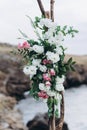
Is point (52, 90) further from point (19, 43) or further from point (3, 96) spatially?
point (3, 96)

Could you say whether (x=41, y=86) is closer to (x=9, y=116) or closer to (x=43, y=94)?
(x=43, y=94)

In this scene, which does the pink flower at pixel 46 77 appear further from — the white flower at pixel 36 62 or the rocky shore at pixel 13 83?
the rocky shore at pixel 13 83

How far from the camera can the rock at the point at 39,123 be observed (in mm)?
11203

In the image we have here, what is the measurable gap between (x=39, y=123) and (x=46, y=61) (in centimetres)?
478

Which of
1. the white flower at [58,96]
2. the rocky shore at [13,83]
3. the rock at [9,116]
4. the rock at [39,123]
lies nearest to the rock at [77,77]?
the rocky shore at [13,83]

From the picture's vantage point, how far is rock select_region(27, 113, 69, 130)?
11.2 meters

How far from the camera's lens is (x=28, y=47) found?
22.1 feet

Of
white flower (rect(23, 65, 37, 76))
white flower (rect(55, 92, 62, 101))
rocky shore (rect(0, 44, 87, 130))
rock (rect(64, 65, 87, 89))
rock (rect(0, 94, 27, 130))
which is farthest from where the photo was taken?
rock (rect(64, 65, 87, 89))

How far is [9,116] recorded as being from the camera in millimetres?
11008

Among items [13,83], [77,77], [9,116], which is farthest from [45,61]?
[77,77]

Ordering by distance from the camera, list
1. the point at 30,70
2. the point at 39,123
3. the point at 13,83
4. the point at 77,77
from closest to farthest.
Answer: the point at 30,70 → the point at 39,123 → the point at 13,83 → the point at 77,77

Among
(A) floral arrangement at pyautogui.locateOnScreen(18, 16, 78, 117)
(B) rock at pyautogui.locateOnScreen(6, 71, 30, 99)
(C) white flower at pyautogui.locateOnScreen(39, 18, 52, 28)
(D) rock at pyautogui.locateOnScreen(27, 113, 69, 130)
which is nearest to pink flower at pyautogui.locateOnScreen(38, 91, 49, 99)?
(A) floral arrangement at pyautogui.locateOnScreen(18, 16, 78, 117)

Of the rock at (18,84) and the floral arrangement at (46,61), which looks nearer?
the floral arrangement at (46,61)

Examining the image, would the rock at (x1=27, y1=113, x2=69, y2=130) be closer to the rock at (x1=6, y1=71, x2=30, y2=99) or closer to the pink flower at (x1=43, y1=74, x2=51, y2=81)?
the rock at (x1=6, y1=71, x2=30, y2=99)
